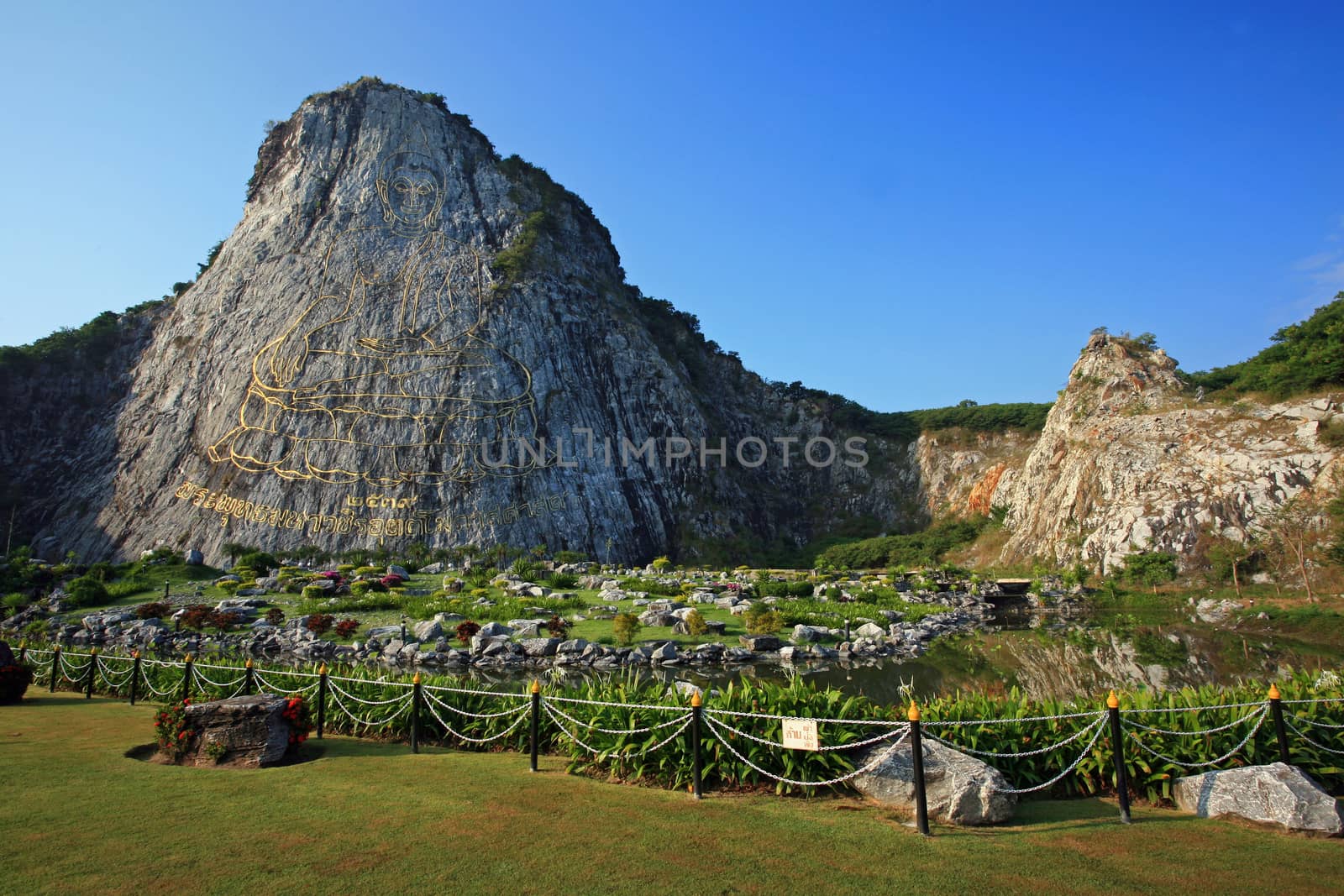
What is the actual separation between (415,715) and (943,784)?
6634 mm

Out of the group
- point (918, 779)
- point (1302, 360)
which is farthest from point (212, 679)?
point (1302, 360)

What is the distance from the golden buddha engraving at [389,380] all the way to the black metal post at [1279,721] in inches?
1616

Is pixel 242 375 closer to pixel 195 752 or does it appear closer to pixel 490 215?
pixel 490 215

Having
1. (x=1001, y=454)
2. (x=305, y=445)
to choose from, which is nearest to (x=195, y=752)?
(x=305, y=445)

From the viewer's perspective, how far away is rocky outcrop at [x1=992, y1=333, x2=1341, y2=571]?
3394 cm

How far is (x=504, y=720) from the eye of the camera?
9.97 m

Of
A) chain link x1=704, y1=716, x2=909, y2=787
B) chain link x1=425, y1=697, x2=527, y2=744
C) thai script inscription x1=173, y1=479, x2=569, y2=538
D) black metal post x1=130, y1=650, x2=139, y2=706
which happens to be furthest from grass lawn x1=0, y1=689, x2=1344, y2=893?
thai script inscription x1=173, y1=479, x2=569, y2=538

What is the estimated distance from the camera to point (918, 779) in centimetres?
650

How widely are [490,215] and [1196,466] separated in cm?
5027

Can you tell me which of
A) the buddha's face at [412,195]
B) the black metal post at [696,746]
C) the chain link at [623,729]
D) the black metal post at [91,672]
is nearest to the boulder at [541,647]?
the black metal post at [91,672]

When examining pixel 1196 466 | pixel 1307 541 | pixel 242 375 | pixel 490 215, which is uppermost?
pixel 490 215

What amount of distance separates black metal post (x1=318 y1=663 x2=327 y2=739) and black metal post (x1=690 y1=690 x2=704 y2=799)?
231 inches

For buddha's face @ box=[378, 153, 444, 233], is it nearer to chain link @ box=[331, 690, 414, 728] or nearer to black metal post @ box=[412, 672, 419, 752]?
chain link @ box=[331, 690, 414, 728]

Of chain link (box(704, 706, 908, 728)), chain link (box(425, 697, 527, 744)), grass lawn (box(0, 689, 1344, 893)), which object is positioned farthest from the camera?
chain link (box(425, 697, 527, 744))
